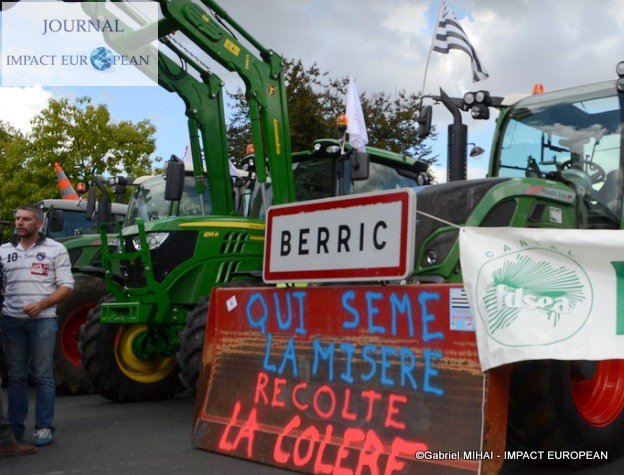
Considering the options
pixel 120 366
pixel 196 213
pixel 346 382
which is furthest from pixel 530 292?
pixel 196 213

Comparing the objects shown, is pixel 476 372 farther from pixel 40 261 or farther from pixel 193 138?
pixel 193 138

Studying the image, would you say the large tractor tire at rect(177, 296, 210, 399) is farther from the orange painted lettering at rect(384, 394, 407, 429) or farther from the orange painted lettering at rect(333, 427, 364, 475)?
the orange painted lettering at rect(384, 394, 407, 429)

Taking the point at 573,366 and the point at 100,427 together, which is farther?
the point at 100,427

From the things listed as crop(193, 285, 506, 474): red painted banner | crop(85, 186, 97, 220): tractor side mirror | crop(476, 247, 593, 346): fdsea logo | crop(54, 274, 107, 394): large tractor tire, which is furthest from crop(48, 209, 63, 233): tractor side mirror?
crop(476, 247, 593, 346): fdsea logo

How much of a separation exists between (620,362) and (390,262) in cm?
186

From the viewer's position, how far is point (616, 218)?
21.3ft

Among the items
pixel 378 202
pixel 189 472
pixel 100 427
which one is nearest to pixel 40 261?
pixel 100 427

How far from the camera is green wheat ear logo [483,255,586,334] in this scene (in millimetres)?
4234

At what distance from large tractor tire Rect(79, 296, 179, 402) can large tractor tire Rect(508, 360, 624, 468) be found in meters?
4.57

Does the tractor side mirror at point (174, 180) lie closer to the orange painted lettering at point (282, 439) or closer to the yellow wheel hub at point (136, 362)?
the yellow wheel hub at point (136, 362)

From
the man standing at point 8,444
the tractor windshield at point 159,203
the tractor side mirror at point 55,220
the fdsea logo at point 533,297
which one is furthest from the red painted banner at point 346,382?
the tractor side mirror at point 55,220

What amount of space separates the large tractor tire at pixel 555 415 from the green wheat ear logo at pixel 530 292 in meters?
0.58

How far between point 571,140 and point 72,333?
6.08 meters

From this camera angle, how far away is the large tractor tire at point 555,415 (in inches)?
187
